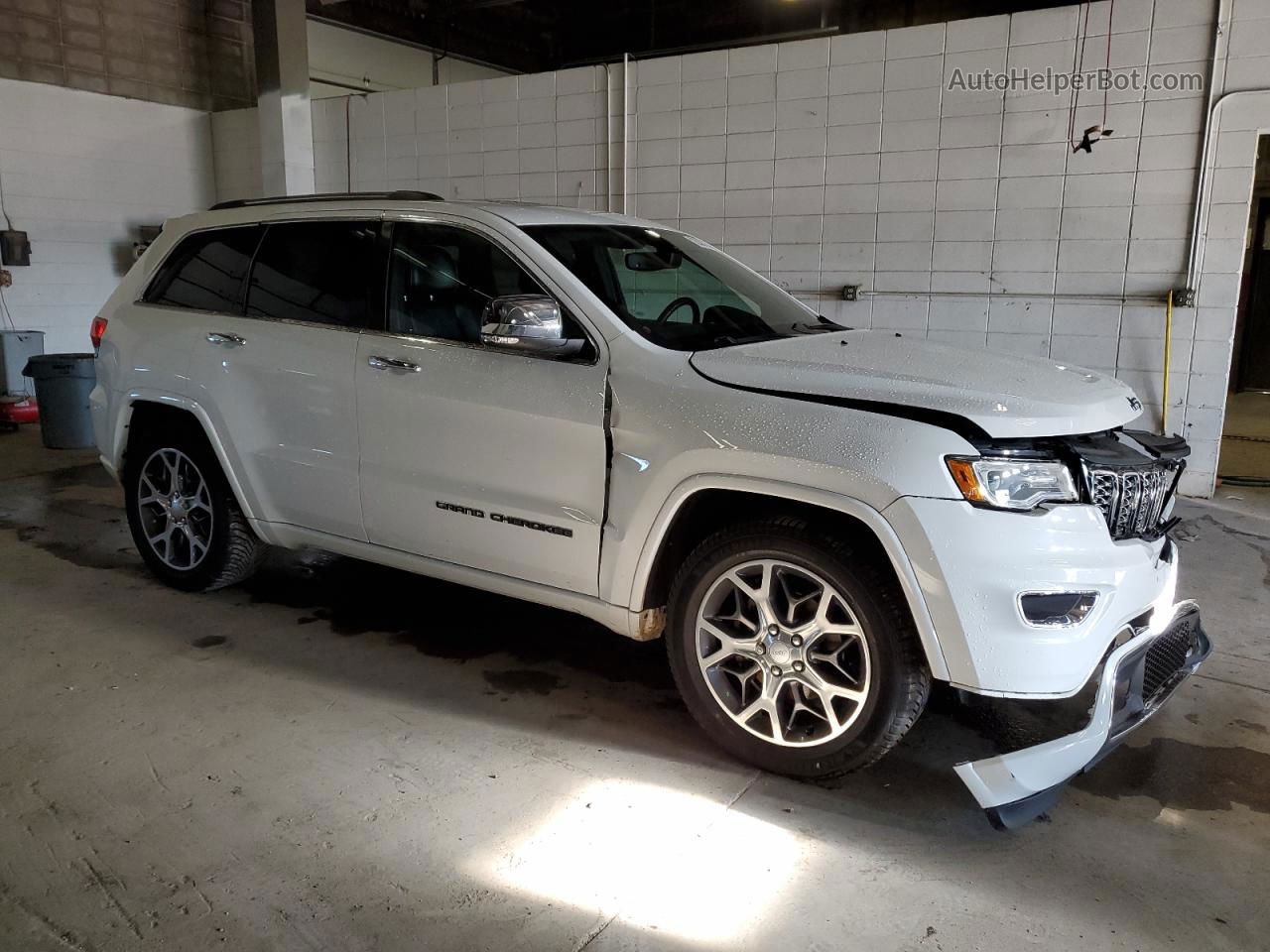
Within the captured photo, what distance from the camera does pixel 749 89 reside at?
7.17 metres

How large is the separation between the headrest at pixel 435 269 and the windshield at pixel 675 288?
12.5 inches

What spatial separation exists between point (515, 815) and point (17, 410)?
8.25 m

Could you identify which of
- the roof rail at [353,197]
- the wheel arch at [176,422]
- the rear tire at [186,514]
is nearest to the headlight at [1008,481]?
the roof rail at [353,197]

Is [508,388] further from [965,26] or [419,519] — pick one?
[965,26]

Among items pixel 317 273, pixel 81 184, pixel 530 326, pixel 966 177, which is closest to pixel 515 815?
pixel 530 326

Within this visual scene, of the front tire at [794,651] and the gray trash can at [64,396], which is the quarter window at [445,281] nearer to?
the front tire at [794,651]

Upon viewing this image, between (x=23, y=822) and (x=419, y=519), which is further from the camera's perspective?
(x=419, y=519)

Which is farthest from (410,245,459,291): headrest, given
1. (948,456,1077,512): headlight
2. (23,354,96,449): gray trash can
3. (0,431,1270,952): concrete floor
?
(23,354,96,449): gray trash can

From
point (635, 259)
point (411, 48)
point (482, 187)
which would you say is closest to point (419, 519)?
point (635, 259)

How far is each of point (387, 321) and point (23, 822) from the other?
73.9 inches

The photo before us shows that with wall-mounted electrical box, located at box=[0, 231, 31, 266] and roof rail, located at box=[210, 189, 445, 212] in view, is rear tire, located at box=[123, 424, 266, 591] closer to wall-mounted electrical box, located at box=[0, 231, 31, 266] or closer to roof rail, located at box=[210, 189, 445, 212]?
roof rail, located at box=[210, 189, 445, 212]

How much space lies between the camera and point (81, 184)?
9.77m

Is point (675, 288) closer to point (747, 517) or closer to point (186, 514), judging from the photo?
point (747, 517)

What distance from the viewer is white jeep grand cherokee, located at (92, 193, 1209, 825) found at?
2.42 meters
